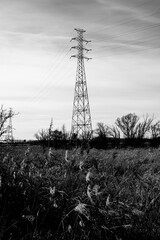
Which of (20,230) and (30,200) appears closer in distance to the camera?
(20,230)

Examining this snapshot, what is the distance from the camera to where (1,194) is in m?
2.85

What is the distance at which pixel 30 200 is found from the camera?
2961 millimetres

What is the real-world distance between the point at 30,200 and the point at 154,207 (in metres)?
1.18

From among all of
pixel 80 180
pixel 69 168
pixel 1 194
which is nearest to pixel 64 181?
pixel 80 180

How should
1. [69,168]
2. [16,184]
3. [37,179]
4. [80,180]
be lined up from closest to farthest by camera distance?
[16,184], [37,179], [80,180], [69,168]

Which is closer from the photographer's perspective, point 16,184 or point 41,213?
point 41,213

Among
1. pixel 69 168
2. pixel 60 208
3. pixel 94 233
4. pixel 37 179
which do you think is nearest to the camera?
pixel 94 233

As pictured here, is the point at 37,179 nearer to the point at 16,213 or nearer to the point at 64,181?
the point at 64,181

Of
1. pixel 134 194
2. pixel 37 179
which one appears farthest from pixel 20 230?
pixel 134 194

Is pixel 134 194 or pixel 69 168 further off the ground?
pixel 69 168

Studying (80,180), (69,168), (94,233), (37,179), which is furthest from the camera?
(69,168)

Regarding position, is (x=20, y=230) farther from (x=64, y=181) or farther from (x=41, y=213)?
(x=64, y=181)

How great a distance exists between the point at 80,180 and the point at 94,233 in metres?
1.21

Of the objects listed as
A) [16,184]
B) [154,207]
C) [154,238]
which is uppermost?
[16,184]
